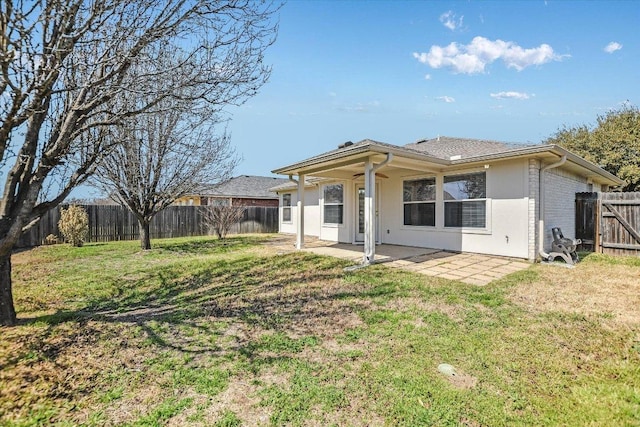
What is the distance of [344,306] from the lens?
14.5 feet

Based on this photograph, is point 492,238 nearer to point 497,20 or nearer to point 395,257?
point 395,257

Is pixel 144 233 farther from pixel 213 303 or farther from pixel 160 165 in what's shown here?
pixel 213 303

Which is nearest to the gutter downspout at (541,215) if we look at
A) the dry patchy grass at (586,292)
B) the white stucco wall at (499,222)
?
the white stucco wall at (499,222)

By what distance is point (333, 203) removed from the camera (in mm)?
11500

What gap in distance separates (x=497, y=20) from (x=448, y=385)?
11195 mm

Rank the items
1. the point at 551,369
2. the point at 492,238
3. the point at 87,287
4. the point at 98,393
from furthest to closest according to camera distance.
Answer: the point at 492,238 → the point at 87,287 → the point at 551,369 → the point at 98,393

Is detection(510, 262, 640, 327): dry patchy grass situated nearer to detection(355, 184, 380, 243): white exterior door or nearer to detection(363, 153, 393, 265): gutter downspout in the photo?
detection(363, 153, 393, 265): gutter downspout

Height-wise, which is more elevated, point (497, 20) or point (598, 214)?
point (497, 20)

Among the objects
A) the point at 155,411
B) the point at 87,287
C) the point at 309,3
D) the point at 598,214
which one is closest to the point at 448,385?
the point at 155,411

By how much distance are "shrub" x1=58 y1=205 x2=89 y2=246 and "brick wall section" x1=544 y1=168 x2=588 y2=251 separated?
15.1 meters

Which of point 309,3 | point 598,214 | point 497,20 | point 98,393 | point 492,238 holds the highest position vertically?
point 497,20

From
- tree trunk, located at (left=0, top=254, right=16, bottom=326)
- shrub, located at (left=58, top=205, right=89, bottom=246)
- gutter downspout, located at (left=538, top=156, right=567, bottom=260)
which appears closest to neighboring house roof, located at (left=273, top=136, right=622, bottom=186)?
gutter downspout, located at (left=538, top=156, right=567, bottom=260)

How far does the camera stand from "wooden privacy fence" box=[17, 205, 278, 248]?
11703 millimetres

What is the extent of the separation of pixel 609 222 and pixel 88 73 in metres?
12.8
